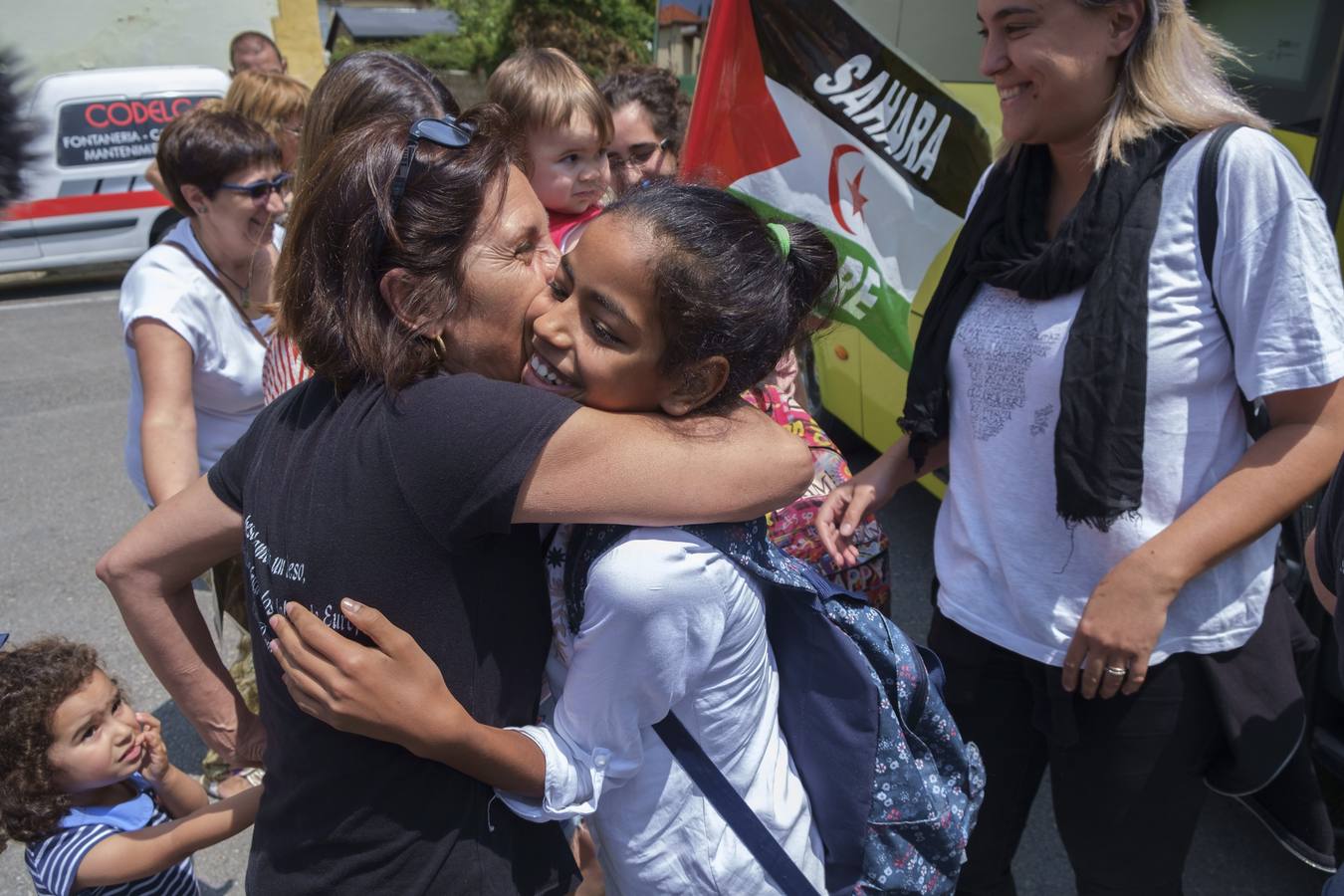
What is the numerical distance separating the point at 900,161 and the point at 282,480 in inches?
74.9

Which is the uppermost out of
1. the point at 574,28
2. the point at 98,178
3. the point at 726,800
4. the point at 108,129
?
the point at 726,800

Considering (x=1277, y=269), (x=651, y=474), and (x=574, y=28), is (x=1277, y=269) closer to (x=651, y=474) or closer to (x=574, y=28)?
(x=651, y=474)

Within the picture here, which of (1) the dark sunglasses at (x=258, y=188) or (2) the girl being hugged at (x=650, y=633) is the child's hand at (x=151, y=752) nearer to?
(2) the girl being hugged at (x=650, y=633)

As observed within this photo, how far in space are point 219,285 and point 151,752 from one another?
1093 millimetres

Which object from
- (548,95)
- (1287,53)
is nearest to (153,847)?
(548,95)

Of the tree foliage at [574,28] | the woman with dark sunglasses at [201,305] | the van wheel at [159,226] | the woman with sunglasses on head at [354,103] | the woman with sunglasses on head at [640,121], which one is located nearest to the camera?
the woman with sunglasses on head at [354,103]

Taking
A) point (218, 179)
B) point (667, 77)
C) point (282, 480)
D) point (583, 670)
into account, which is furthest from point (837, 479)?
point (667, 77)

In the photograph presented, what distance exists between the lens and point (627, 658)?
1136 millimetres

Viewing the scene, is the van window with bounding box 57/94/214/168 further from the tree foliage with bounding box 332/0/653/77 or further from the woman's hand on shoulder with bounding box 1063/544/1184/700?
the woman's hand on shoulder with bounding box 1063/544/1184/700

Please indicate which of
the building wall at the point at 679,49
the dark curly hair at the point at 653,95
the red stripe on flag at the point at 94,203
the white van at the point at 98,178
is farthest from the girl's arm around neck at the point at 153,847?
the red stripe on flag at the point at 94,203

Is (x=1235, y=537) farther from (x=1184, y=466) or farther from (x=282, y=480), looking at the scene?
(x=282, y=480)

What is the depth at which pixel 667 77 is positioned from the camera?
356cm

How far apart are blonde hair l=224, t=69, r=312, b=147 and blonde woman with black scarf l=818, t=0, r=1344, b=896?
2715 mm

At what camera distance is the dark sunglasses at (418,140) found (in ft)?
3.89
